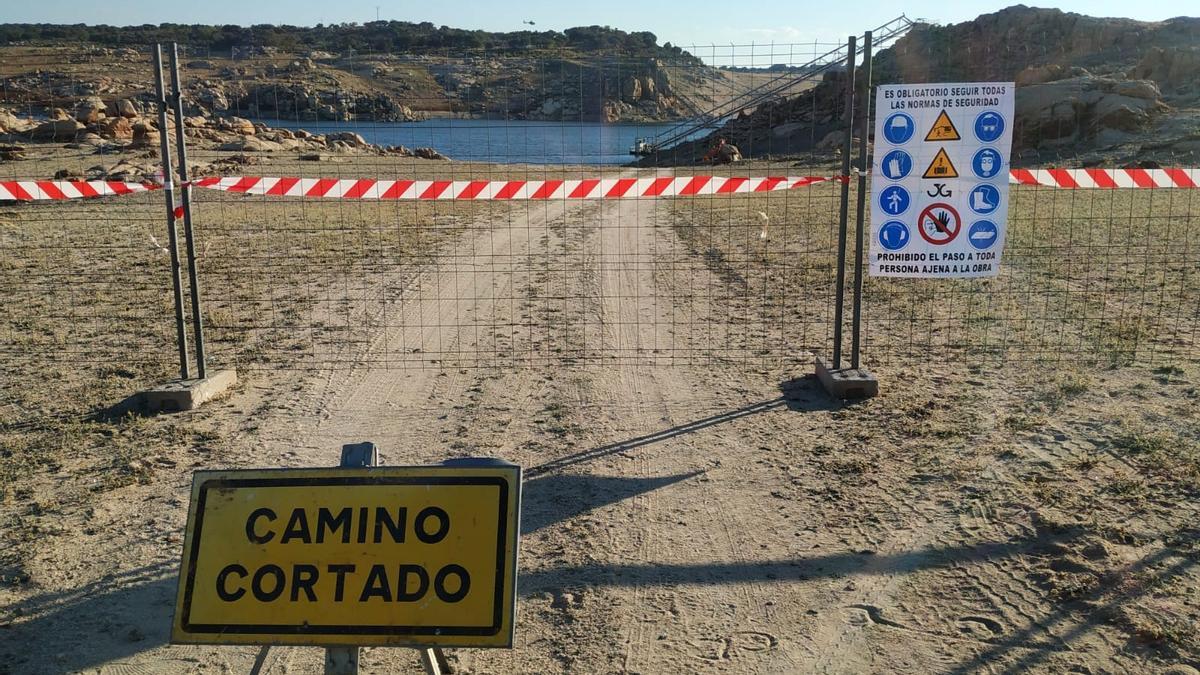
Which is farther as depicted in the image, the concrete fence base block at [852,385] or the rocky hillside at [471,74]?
the rocky hillside at [471,74]

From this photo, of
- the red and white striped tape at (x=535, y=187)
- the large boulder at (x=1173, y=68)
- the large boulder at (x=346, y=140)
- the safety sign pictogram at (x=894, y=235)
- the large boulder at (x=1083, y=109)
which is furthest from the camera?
the large boulder at (x=346, y=140)

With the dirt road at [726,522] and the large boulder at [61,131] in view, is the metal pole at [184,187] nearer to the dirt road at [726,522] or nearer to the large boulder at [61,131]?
the dirt road at [726,522]

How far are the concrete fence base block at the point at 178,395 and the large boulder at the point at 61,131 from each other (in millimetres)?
31756

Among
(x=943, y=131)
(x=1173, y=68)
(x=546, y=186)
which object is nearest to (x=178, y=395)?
(x=546, y=186)

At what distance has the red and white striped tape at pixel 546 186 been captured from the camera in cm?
838

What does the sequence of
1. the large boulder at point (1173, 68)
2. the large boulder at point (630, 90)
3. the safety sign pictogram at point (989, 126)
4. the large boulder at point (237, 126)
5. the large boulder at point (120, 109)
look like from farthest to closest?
the large boulder at point (237, 126) < the large boulder at point (1173, 68) < the large boulder at point (120, 109) < the large boulder at point (630, 90) < the safety sign pictogram at point (989, 126)

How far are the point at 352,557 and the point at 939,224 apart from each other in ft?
17.4

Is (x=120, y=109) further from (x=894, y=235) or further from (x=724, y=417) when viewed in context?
(x=894, y=235)

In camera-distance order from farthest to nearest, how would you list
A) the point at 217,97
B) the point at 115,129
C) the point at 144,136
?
the point at 115,129 → the point at 144,136 → the point at 217,97

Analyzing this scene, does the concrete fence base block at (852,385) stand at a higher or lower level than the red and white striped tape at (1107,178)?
lower

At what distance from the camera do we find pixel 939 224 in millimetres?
7008

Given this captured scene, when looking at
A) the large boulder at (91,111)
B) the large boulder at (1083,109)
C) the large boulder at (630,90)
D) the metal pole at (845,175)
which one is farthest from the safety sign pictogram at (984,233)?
the large boulder at (91,111)

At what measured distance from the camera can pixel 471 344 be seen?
889 centimetres

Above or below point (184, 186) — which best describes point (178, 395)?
below
